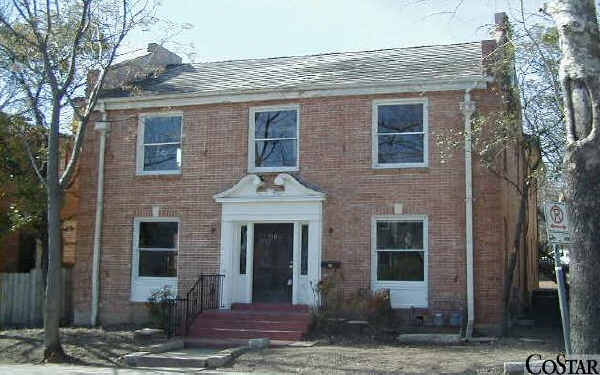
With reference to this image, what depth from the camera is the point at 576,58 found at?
8.75m

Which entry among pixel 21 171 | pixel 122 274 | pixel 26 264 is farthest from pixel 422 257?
pixel 26 264

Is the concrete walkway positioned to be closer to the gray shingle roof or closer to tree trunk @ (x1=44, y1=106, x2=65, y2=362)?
tree trunk @ (x1=44, y1=106, x2=65, y2=362)

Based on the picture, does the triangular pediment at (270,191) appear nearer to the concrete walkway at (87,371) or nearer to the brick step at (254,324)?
the brick step at (254,324)

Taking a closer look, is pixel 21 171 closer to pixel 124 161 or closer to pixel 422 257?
pixel 124 161

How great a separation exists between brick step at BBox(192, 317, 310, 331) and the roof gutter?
549 centimetres

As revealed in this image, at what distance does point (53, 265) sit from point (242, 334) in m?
4.37

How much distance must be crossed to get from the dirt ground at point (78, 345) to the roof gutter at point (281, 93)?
19.5 ft

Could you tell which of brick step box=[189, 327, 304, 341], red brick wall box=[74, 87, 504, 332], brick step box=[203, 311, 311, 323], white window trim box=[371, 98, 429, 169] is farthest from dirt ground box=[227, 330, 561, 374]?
white window trim box=[371, 98, 429, 169]

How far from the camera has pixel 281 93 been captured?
58.2ft

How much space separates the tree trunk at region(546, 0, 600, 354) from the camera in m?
8.37

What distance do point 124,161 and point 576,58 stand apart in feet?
43.2

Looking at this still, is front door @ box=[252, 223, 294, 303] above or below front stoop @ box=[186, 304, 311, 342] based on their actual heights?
above

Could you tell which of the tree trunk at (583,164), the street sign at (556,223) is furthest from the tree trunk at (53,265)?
the tree trunk at (583,164)

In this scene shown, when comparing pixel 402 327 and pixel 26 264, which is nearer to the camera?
pixel 402 327
